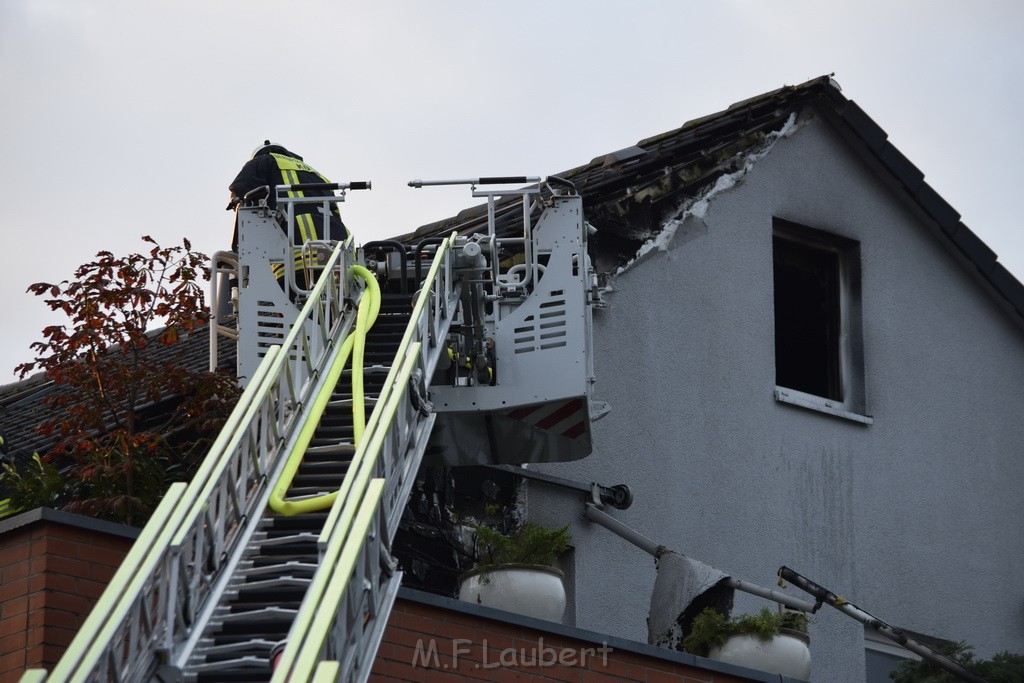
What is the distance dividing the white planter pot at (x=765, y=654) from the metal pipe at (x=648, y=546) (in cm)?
50

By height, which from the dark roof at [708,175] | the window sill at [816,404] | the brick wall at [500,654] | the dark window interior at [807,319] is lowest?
the brick wall at [500,654]

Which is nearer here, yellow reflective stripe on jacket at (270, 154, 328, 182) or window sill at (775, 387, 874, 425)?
yellow reflective stripe on jacket at (270, 154, 328, 182)

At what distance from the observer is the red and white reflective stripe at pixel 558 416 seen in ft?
31.7

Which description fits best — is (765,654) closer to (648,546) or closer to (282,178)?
(648,546)

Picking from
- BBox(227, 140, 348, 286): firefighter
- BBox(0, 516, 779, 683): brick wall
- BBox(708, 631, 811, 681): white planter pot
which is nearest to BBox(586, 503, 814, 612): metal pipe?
BBox(708, 631, 811, 681): white planter pot

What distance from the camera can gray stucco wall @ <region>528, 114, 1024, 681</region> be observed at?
39.3ft

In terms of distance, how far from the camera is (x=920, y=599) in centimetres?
1321

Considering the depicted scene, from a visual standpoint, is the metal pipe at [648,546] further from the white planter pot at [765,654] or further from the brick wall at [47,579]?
the brick wall at [47,579]

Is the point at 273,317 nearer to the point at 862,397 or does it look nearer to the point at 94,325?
the point at 94,325

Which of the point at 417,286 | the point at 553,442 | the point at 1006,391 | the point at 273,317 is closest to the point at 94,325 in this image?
the point at 273,317

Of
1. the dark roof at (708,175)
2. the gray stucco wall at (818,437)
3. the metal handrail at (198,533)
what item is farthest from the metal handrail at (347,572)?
the dark roof at (708,175)

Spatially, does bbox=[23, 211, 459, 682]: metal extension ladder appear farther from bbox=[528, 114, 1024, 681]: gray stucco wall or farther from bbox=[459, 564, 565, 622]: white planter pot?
bbox=[528, 114, 1024, 681]: gray stucco wall

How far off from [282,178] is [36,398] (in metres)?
4.21

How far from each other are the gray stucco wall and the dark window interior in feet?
0.91
